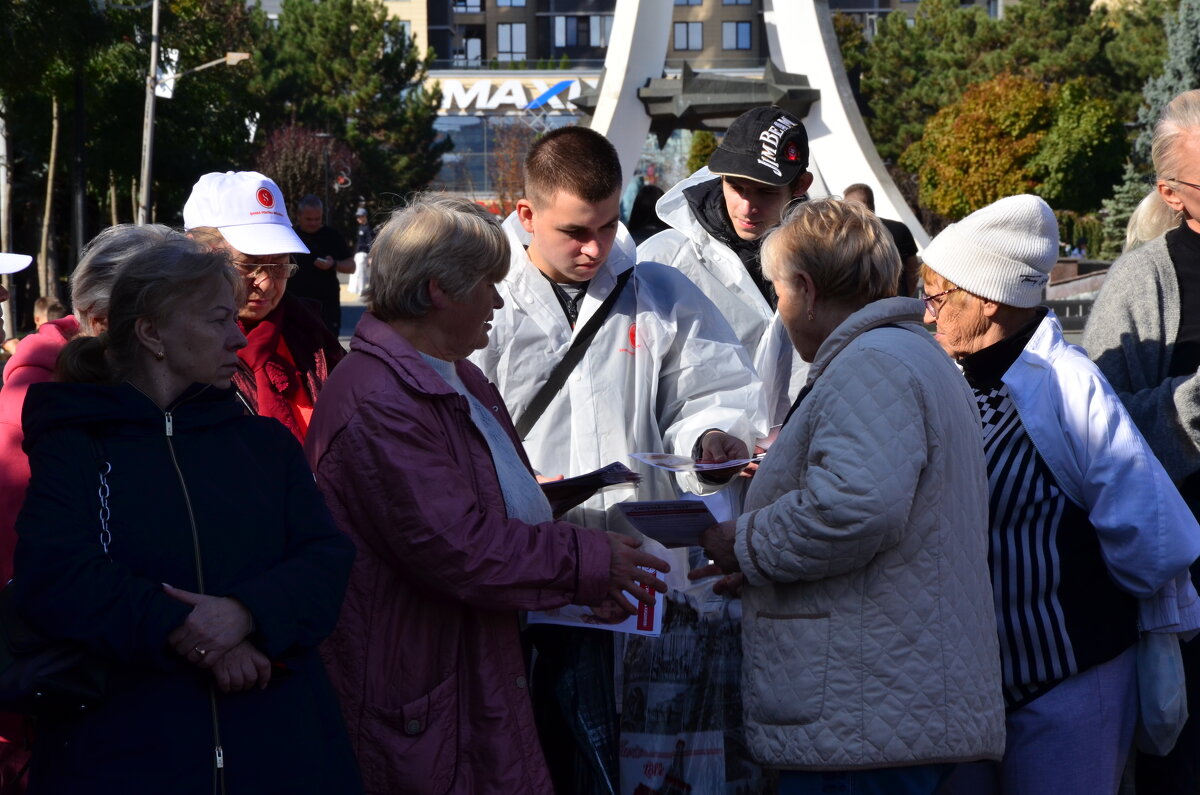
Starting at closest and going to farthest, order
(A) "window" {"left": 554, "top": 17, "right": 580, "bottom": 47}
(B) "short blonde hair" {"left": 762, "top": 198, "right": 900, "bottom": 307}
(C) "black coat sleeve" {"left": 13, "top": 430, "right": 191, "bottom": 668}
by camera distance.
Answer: (C) "black coat sleeve" {"left": 13, "top": 430, "right": 191, "bottom": 668}
(B) "short blonde hair" {"left": 762, "top": 198, "right": 900, "bottom": 307}
(A) "window" {"left": 554, "top": 17, "right": 580, "bottom": 47}

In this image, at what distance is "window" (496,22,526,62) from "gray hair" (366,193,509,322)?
87.3 meters

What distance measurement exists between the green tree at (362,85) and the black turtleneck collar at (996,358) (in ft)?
207

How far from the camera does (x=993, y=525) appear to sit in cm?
320

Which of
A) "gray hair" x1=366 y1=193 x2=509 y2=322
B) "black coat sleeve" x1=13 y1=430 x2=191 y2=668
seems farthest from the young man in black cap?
"black coat sleeve" x1=13 y1=430 x2=191 y2=668

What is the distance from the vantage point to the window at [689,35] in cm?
8100

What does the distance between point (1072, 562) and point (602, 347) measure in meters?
1.44

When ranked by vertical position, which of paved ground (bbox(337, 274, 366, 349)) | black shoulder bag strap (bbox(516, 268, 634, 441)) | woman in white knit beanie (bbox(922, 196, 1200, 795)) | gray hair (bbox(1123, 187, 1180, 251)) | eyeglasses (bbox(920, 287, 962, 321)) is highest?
gray hair (bbox(1123, 187, 1180, 251))

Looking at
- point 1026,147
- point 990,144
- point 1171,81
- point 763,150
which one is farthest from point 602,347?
point 990,144

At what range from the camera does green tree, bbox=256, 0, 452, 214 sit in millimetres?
65500

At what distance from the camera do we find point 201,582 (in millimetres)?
2543

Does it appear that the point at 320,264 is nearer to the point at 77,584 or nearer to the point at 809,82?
the point at 77,584

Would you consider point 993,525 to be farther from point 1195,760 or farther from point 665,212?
point 665,212

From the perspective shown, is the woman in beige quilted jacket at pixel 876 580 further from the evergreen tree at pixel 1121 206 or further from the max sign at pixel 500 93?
the max sign at pixel 500 93

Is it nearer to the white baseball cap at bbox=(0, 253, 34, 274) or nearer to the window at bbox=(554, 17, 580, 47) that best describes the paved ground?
the white baseball cap at bbox=(0, 253, 34, 274)
